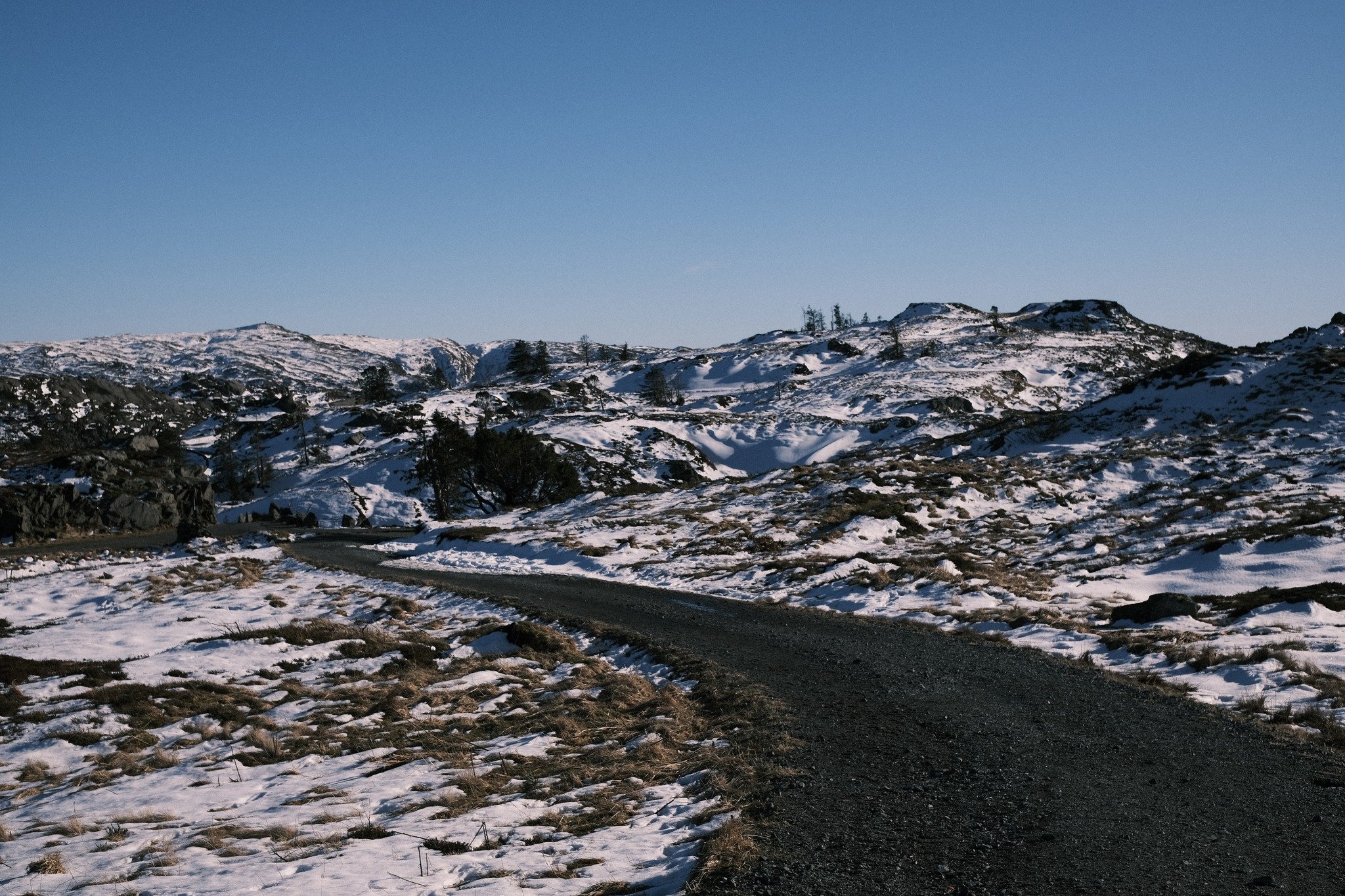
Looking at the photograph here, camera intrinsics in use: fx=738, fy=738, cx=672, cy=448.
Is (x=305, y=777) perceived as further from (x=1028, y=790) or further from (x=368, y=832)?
(x=1028, y=790)

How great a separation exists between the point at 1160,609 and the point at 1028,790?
10866 mm

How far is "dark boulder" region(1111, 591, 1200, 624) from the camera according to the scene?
16.4m

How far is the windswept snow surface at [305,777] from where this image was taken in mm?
6957

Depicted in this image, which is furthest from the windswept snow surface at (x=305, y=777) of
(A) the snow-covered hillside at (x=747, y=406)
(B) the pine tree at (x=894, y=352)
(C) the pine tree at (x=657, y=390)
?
(B) the pine tree at (x=894, y=352)

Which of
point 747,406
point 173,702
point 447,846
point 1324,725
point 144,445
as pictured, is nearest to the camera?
point 447,846

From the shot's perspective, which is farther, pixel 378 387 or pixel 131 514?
pixel 378 387

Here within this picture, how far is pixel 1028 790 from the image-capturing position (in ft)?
26.6

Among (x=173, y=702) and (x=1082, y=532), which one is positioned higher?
(x=173, y=702)

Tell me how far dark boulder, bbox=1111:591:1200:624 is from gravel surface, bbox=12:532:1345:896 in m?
4.02

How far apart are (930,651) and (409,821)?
35.9 feet

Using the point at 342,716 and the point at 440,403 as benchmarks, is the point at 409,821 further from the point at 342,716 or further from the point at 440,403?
the point at 440,403

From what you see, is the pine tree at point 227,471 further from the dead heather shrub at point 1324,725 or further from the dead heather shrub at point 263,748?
the dead heather shrub at point 1324,725

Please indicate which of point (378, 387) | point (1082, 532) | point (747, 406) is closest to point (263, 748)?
point (1082, 532)

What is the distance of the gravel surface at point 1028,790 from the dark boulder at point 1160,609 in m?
4.02
